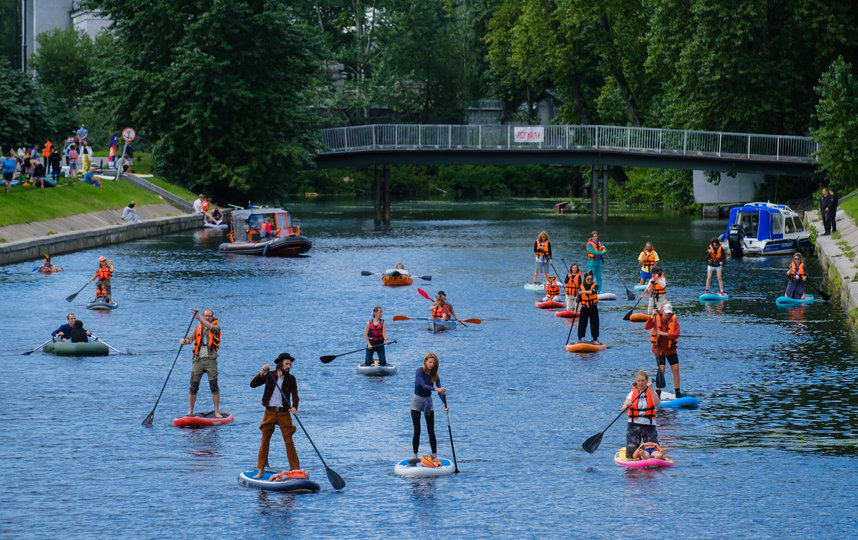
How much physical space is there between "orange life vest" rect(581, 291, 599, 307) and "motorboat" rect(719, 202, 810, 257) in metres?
27.5

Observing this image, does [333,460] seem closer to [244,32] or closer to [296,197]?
[244,32]

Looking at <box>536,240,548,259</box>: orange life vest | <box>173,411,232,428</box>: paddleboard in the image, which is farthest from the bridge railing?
<box>173,411,232,428</box>: paddleboard

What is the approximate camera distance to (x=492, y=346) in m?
32.2

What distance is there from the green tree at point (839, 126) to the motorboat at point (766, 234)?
39.9 feet

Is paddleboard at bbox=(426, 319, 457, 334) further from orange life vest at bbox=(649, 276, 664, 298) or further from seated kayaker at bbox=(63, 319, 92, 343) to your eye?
seated kayaker at bbox=(63, 319, 92, 343)

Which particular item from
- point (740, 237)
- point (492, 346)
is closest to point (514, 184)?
point (740, 237)

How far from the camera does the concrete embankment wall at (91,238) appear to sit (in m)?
52.6

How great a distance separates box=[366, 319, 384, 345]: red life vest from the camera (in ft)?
91.7

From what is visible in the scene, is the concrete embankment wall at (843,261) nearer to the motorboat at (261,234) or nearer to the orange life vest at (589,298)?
the orange life vest at (589,298)

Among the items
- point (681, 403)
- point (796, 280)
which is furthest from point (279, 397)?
point (796, 280)

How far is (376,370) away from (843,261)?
23.5 metres

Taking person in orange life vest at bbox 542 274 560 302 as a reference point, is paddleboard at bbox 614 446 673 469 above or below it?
below

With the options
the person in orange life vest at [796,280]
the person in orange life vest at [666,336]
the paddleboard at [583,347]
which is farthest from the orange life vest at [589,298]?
the person in orange life vest at [796,280]

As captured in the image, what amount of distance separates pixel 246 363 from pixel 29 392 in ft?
17.5
